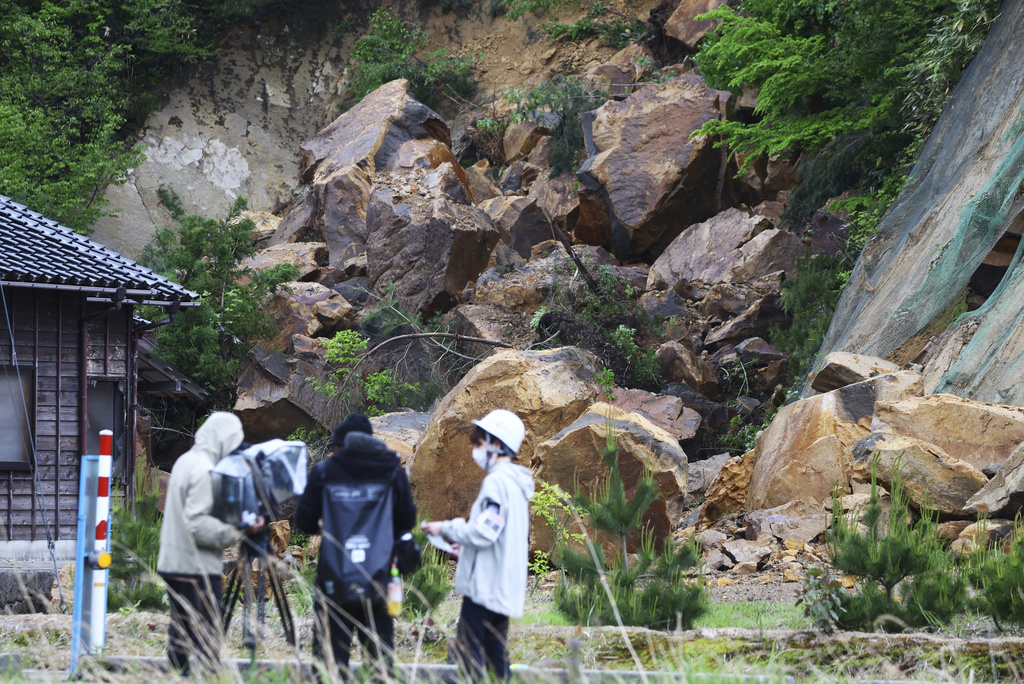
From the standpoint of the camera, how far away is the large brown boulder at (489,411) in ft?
35.6

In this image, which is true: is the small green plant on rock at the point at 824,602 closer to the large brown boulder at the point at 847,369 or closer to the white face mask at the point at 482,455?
the white face mask at the point at 482,455

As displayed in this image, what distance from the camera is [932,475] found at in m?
8.70

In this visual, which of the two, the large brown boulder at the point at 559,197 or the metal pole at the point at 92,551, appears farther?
the large brown boulder at the point at 559,197

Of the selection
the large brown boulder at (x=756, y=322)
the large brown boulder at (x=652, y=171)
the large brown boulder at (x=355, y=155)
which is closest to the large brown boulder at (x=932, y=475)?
the large brown boulder at (x=756, y=322)

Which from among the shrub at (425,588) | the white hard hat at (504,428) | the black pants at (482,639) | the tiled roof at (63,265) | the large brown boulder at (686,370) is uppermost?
the tiled roof at (63,265)

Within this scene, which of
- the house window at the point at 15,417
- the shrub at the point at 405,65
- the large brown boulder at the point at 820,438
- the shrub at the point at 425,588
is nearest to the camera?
the shrub at the point at 425,588

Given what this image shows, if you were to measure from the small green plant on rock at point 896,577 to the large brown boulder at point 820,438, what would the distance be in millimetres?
3693

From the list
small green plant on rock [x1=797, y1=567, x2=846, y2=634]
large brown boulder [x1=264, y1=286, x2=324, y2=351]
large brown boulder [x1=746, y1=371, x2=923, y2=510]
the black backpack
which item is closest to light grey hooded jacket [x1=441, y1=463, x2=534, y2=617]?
the black backpack

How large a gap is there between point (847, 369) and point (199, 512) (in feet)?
29.4

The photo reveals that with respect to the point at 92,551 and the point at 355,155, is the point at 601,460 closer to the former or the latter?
the point at 92,551

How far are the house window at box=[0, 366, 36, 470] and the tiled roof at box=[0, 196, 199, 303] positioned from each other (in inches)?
52.6

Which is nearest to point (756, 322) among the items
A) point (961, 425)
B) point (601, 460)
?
point (961, 425)

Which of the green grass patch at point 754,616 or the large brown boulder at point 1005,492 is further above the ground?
the large brown boulder at point 1005,492

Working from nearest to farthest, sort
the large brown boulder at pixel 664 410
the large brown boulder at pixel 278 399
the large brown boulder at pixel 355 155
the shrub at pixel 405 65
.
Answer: the large brown boulder at pixel 664 410 → the large brown boulder at pixel 278 399 → the large brown boulder at pixel 355 155 → the shrub at pixel 405 65
